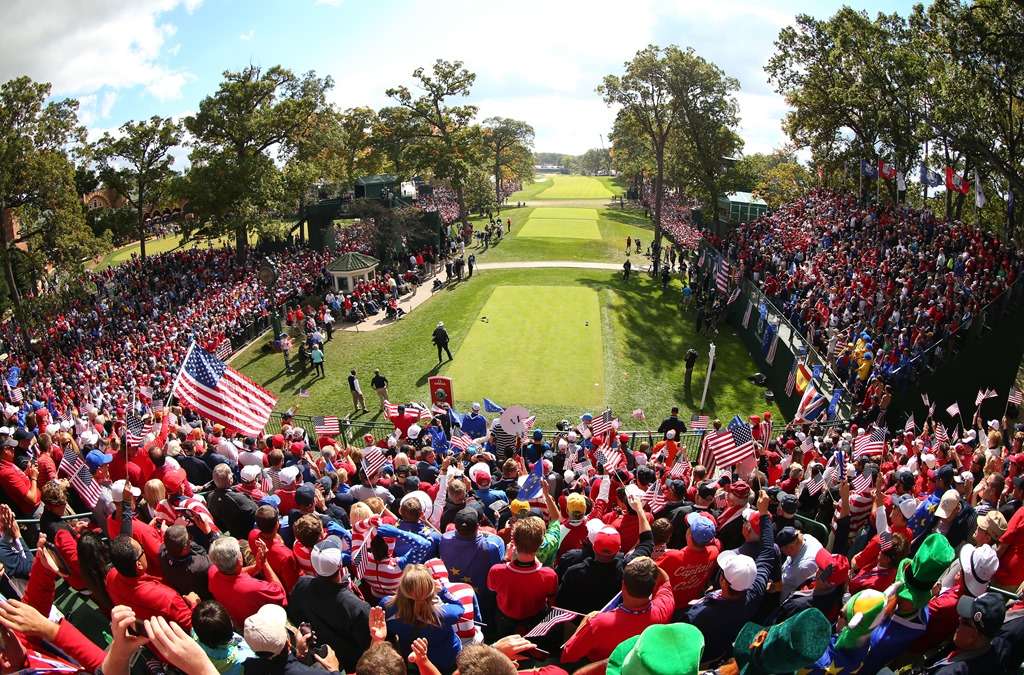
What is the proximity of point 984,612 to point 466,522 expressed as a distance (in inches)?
145

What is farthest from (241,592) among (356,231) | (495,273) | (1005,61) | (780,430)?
(356,231)

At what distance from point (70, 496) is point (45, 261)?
27.1m

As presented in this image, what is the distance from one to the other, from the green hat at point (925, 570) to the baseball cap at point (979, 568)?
1.34 ft

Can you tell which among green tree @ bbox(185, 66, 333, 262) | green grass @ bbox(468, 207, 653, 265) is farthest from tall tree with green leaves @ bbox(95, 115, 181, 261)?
green grass @ bbox(468, 207, 653, 265)

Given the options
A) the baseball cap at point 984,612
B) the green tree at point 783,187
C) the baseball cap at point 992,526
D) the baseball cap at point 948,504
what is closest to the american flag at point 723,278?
the green tree at point 783,187

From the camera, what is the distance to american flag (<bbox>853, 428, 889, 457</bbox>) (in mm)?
12157

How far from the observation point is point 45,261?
31453 millimetres

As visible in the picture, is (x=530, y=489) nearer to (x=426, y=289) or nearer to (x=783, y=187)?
(x=426, y=289)

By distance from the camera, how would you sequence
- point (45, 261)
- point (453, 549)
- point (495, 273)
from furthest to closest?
point (495, 273) → point (45, 261) → point (453, 549)

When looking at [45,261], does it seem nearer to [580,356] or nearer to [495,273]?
[495,273]

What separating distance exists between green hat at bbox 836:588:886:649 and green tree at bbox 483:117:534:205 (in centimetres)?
6104

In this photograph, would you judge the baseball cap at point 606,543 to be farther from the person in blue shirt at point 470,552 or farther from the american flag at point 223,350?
the american flag at point 223,350

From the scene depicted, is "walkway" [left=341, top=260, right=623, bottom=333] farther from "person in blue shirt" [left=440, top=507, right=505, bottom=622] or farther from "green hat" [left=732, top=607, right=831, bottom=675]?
"green hat" [left=732, top=607, right=831, bottom=675]

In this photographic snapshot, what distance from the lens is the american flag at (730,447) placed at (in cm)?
1111
